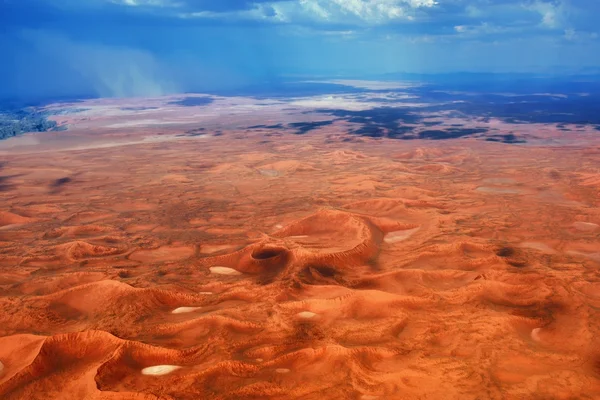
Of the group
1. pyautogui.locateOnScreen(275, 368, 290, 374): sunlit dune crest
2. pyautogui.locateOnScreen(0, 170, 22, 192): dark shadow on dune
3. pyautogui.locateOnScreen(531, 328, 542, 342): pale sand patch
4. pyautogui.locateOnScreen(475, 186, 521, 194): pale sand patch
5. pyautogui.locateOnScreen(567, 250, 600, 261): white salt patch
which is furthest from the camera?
pyautogui.locateOnScreen(0, 170, 22, 192): dark shadow on dune

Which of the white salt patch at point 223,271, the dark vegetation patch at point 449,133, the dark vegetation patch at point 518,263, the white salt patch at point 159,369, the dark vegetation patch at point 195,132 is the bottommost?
the white salt patch at point 223,271

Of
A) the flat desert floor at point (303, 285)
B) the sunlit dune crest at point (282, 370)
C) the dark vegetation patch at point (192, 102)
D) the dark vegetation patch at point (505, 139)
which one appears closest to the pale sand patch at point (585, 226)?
the flat desert floor at point (303, 285)

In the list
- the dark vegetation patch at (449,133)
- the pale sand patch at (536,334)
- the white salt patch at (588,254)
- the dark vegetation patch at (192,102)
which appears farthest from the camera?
the dark vegetation patch at (192,102)

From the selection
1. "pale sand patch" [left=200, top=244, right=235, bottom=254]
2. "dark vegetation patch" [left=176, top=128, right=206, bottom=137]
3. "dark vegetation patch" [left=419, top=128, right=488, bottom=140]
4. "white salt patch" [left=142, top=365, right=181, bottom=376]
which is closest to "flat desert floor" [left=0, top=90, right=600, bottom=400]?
"white salt patch" [left=142, top=365, right=181, bottom=376]

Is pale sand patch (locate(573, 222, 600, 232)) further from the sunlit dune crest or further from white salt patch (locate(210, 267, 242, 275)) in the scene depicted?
the sunlit dune crest

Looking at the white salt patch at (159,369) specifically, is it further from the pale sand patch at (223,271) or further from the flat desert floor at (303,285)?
the pale sand patch at (223,271)

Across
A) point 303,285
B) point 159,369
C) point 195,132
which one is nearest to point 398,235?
point 303,285

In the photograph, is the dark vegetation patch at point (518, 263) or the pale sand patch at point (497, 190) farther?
the pale sand patch at point (497, 190)
